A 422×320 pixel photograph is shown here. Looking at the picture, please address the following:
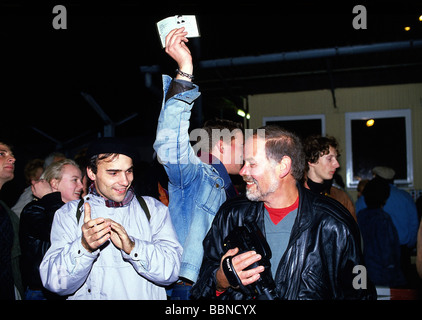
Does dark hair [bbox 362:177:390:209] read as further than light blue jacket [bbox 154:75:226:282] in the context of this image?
Yes

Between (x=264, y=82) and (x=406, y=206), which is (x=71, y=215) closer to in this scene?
(x=406, y=206)

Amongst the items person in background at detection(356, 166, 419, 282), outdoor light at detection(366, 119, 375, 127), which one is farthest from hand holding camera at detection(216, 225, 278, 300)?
outdoor light at detection(366, 119, 375, 127)

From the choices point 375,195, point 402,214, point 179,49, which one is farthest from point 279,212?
point 402,214

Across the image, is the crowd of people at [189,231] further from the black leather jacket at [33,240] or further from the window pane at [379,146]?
the window pane at [379,146]

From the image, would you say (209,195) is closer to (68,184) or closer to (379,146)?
(68,184)

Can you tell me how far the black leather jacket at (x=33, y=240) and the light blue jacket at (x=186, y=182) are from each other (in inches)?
42.4

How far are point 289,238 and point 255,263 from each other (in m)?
0.32

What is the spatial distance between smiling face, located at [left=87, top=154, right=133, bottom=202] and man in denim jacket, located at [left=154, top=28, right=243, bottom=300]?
0.90 feet

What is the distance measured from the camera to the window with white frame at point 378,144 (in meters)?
9.51

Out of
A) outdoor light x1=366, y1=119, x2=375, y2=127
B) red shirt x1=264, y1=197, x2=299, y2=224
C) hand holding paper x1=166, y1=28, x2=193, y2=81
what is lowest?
red shirt x1=264, y1=197, x2=299, y2=224

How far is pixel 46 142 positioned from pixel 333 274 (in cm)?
1157

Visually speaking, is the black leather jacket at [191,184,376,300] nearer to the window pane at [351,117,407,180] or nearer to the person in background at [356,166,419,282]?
the person in background at [356,166,419,282]

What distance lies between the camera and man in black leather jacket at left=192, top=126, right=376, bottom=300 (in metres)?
2.12
